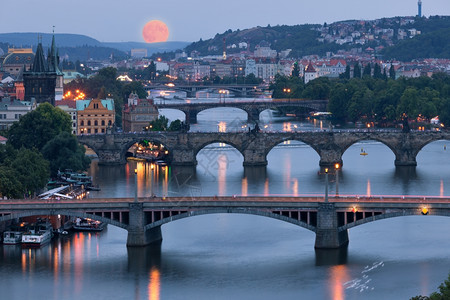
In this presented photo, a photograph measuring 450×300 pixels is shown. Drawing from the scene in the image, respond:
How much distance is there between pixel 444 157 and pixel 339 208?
36.9 meters

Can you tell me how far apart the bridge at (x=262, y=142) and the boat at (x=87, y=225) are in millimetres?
25460

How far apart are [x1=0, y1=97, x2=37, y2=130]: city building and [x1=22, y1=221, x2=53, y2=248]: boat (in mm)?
34187

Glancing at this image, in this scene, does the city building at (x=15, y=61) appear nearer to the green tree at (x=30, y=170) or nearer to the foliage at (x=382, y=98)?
the foliage at (x=382, y=98)

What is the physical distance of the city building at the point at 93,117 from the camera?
3642 inches

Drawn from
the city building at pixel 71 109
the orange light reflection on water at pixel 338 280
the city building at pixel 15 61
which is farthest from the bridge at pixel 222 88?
the orange light reflection on water at pixel 338 280

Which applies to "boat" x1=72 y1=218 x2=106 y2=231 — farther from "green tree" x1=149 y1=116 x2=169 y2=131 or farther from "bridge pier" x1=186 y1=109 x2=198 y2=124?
"bridge pier" x1=186 y1=109 x2=198 y2=124

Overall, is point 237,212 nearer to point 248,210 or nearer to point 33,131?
point 248,210

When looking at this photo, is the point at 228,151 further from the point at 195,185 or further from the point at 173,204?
the point at 173,204

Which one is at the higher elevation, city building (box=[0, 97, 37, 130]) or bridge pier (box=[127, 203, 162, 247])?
city building (box=[0, 97, 37, 130])

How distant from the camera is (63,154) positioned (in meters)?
72.8

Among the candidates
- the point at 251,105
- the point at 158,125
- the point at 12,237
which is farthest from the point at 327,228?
the point at 251,105

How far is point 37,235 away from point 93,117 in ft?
134

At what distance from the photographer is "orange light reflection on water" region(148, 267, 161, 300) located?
44.9 m

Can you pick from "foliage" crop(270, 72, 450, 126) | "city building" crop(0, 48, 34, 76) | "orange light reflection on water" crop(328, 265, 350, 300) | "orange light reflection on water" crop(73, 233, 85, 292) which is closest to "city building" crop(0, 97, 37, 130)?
"orange light reflection on water" crop(73, 233, 85, 292)
